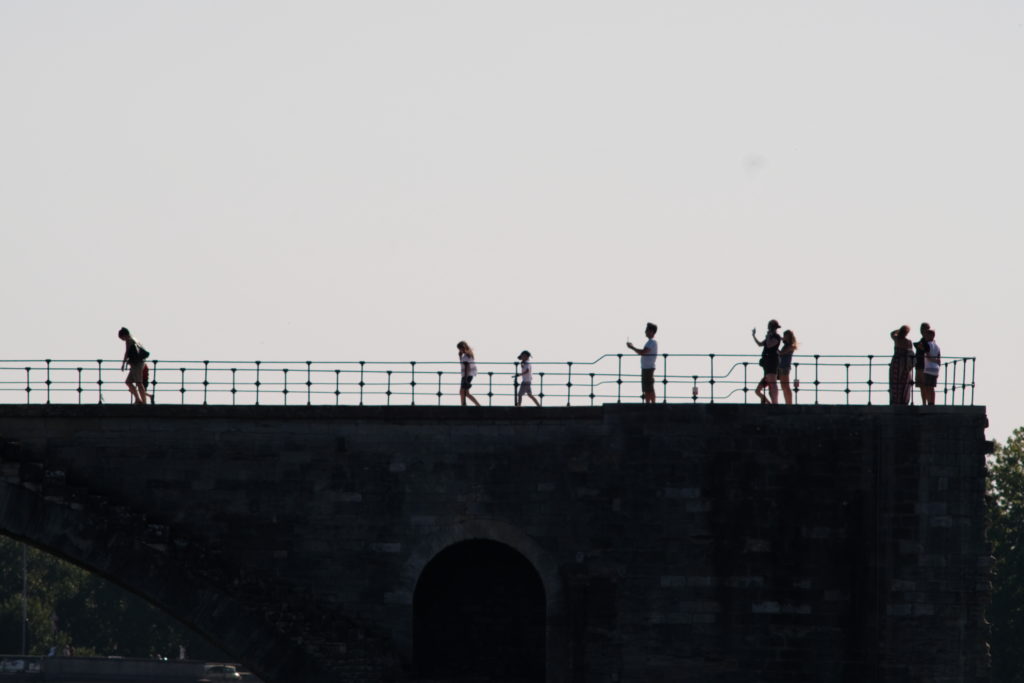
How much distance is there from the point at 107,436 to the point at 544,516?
27.8 feet

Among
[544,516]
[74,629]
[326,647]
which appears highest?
[544,516]

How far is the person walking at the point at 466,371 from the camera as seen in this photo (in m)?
39.9

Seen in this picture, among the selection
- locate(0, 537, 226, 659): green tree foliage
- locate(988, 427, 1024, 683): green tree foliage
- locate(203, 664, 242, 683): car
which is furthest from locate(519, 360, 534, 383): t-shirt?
locate(0, 537, 226, 659): green tree foliage

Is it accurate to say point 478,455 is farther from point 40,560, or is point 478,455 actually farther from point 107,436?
point 40,560

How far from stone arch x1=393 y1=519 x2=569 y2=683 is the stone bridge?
0.14 feet

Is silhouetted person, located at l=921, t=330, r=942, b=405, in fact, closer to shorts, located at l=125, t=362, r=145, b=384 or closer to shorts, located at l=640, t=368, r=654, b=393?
shorts, located at l=640, t=368, r=654, b=393

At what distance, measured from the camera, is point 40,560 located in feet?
357

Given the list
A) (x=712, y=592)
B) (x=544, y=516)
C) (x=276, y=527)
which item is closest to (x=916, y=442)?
(x=712, y=592)

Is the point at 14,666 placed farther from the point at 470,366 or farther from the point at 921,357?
the point at 921,357

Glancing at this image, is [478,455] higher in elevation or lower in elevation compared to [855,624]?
higher

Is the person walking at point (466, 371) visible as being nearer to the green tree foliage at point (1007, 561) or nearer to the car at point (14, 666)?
the green tree foliage at point (1007, 561)

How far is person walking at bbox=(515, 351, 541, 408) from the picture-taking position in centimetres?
3968

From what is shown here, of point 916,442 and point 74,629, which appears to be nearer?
point 916,442

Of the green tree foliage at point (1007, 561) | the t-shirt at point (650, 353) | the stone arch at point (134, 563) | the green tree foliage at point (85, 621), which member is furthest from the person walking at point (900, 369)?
the green tree foliage at point (85, 621)
